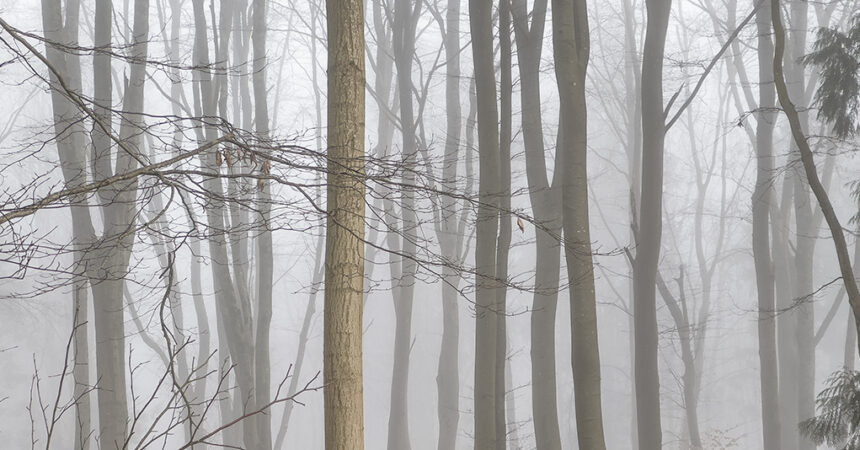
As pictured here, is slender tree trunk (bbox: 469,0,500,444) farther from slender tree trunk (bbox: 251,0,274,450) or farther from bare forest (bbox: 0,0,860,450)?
slender tree trunk (bbox: 251,0,274,450)

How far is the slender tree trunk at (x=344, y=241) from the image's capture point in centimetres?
478

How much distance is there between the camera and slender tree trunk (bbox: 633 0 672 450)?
344 inches

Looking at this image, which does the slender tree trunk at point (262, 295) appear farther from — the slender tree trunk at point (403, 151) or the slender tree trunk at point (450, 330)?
the slender tree trunk at point (450, 330)

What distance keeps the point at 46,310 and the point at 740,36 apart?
81.2 feet

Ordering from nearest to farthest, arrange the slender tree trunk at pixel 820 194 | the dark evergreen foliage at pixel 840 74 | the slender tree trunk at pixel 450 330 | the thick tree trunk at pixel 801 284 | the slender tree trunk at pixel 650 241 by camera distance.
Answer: the slender tree trunk at pixel 820 194
the dark evergreen foliage at pixel 840 74
the slender tree trunk at pixel 650 241
the thick tree trunk at pixel 801 284
the slender tree trunk at pixel 450 330

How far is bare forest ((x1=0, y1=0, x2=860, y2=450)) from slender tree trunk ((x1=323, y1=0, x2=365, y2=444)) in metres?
0.02

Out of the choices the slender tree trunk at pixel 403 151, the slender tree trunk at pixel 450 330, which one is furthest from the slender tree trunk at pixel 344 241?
the slender tree trunk at pixel 403 151

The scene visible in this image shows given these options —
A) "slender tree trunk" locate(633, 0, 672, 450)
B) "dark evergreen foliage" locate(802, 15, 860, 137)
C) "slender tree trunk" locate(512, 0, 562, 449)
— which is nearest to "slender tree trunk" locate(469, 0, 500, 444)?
"slender tree trunk" locate(512, 0, 562, 449)

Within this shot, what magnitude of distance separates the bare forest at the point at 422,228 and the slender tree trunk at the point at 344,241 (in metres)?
0.02

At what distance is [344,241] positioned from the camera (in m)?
4.87

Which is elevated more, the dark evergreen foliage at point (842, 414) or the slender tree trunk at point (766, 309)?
the slender tree trunk at point (766, 309)

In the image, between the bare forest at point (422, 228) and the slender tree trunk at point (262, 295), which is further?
the slender tree trunk at point (262, 295)

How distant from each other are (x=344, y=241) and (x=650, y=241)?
5.32 meters

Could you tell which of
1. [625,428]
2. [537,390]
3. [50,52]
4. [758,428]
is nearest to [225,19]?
[50,52]
